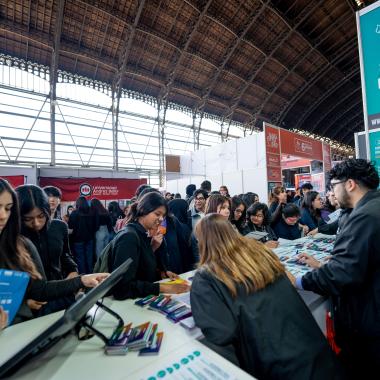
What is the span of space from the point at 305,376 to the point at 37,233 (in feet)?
6.38

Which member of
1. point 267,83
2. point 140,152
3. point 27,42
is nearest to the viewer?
point 27,42

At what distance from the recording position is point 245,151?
8.84 metres

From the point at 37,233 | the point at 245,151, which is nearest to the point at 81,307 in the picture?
the point at 37,233

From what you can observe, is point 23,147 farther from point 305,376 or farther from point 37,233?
point 305,376

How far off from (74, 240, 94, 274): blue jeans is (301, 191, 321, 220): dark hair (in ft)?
12.5

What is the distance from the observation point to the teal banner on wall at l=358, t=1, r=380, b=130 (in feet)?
7.82

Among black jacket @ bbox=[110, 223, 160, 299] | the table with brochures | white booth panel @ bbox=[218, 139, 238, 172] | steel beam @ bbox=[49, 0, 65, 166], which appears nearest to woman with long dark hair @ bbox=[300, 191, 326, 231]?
black jacket @ bbox=[110, 223, 160, 299]

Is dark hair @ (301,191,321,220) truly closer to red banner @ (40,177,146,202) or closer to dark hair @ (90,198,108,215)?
dark hair @ (90,198,108,215)

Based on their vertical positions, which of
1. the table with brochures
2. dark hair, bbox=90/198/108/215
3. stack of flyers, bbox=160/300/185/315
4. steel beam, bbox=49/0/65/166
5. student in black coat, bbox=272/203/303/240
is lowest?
the table with brochures

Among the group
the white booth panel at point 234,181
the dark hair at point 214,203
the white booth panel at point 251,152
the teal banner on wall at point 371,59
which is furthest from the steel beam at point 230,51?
the dark hair at point 214,203

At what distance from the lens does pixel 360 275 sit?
1185mm

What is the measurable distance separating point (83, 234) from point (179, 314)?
10.1 ft

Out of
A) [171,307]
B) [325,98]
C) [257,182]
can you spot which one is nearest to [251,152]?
[257,182]

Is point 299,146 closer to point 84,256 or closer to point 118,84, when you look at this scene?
point 84,256
